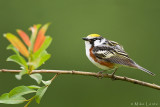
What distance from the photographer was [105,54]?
143 inches

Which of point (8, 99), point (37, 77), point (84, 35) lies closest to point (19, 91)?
point (8, 99)

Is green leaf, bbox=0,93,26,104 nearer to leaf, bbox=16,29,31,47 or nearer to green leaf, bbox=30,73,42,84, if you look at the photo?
green leaf, bbox=30,73,42,84

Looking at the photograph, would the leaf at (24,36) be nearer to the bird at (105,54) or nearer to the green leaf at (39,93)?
the green leaf at (39,93)

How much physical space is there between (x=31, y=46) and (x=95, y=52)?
2.04 m

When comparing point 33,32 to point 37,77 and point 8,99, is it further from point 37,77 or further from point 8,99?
point 8,99

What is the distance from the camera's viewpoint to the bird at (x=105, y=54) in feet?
11.4

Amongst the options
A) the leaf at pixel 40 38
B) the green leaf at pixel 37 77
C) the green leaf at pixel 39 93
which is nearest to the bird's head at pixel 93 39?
the green leaf at pixel 39 93

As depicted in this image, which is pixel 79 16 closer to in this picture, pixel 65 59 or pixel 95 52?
pixel 65 59

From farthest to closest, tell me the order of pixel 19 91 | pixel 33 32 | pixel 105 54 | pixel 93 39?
pixel 93 39
pixel 105 54
pixel 19 91
pixel 33 32

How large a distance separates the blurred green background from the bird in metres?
2.10

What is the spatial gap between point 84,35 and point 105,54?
143 inches

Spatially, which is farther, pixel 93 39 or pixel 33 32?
pixel 93 39

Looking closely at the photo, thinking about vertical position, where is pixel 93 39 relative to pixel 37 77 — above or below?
below

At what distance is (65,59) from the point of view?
665 cm
